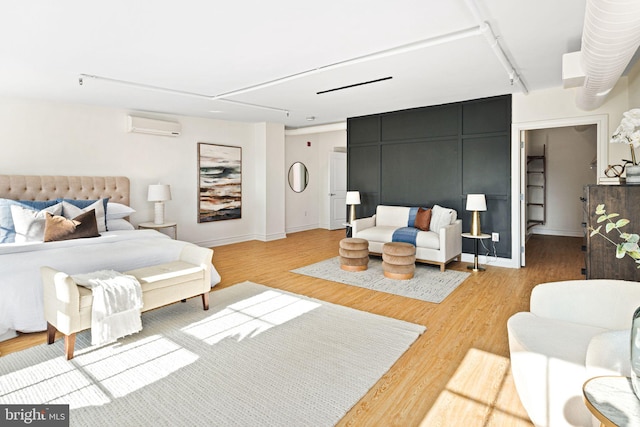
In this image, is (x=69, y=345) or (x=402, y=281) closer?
(x=69, y=345)

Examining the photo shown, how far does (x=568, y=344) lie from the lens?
69.3 inches

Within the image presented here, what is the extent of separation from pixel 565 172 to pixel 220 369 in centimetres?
836

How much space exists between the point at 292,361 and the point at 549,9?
9.96ft

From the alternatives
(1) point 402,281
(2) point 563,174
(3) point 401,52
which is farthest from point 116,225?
(2) point 563,174

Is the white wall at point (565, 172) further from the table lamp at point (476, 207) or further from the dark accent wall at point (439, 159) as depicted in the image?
the table lamp at point (476, 207)

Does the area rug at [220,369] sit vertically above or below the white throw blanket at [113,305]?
below

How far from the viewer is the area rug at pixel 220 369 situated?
1958mm

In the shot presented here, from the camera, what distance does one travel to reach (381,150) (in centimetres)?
643

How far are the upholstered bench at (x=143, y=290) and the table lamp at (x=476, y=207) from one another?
140 inches

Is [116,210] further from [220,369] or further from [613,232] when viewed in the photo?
[613,232]

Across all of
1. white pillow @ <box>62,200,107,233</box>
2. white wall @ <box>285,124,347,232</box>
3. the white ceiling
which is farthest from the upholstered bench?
white wall @ <box>285,124,347,232</box>

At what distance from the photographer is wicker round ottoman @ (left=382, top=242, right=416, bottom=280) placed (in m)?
4.50

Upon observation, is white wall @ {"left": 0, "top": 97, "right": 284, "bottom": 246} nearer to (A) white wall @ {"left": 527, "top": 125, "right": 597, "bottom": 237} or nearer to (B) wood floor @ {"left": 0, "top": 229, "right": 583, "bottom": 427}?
(B) wood floor @ {"left": 0, "top": 229, "right": 583, "bottom": 427}

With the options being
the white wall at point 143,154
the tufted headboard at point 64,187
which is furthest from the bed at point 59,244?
the white wall at point 143,154
